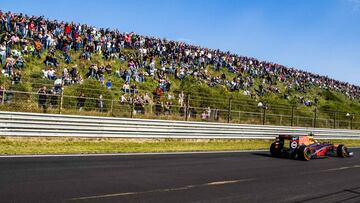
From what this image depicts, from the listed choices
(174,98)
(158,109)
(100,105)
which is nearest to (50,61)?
(100,105)

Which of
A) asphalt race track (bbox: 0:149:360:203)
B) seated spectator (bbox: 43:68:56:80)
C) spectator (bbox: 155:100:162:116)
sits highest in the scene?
seated spectator (bbox: 43:68:56:80)

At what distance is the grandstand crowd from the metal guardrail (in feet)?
5.78

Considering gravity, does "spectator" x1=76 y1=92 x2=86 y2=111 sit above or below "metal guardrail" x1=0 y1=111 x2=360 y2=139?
above

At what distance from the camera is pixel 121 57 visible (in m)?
29.6

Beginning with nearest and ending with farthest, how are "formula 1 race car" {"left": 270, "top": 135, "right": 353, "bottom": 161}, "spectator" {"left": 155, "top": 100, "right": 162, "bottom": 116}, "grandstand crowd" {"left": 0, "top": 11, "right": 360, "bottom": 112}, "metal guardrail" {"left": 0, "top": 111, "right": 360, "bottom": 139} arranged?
1. "metal guardrail" {"left": 0, "top": 111, "right": 360, "bottom": 139}
2. "formula 1 race car" {"left": 270, "top": 135, "right": 353, "bottom": 161}
3. "spectator" {"left": 155, "top": 100, "right": 162, "bottom": 116}
4. "grandstand crowd" {"left": 0, "top": 11, "right": 360, "bottom": 112}

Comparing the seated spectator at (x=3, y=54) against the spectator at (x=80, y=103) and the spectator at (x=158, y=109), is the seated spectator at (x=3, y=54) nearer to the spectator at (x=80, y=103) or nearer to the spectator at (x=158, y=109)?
the spectator at (x=80, y=103)

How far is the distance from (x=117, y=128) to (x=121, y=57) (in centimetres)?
1200

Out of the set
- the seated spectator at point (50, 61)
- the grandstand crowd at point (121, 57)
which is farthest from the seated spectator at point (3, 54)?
the seated spectator at point (50, 61)

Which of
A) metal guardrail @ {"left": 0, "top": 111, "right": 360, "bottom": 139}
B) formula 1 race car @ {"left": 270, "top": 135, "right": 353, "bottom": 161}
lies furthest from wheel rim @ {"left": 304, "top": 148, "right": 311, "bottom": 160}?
metal guardrail @ {"left": 0, "top": 111, "right": 360, "bottom": 139}

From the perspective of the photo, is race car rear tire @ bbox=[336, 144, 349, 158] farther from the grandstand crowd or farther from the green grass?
the grandstand crowd

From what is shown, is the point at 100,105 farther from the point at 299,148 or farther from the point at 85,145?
the point at 299,148

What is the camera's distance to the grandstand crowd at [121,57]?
23688mm

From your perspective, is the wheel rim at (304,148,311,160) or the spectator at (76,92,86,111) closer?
the wheel rim at (304,148,311,160)

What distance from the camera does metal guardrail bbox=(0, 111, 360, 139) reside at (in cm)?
1557
